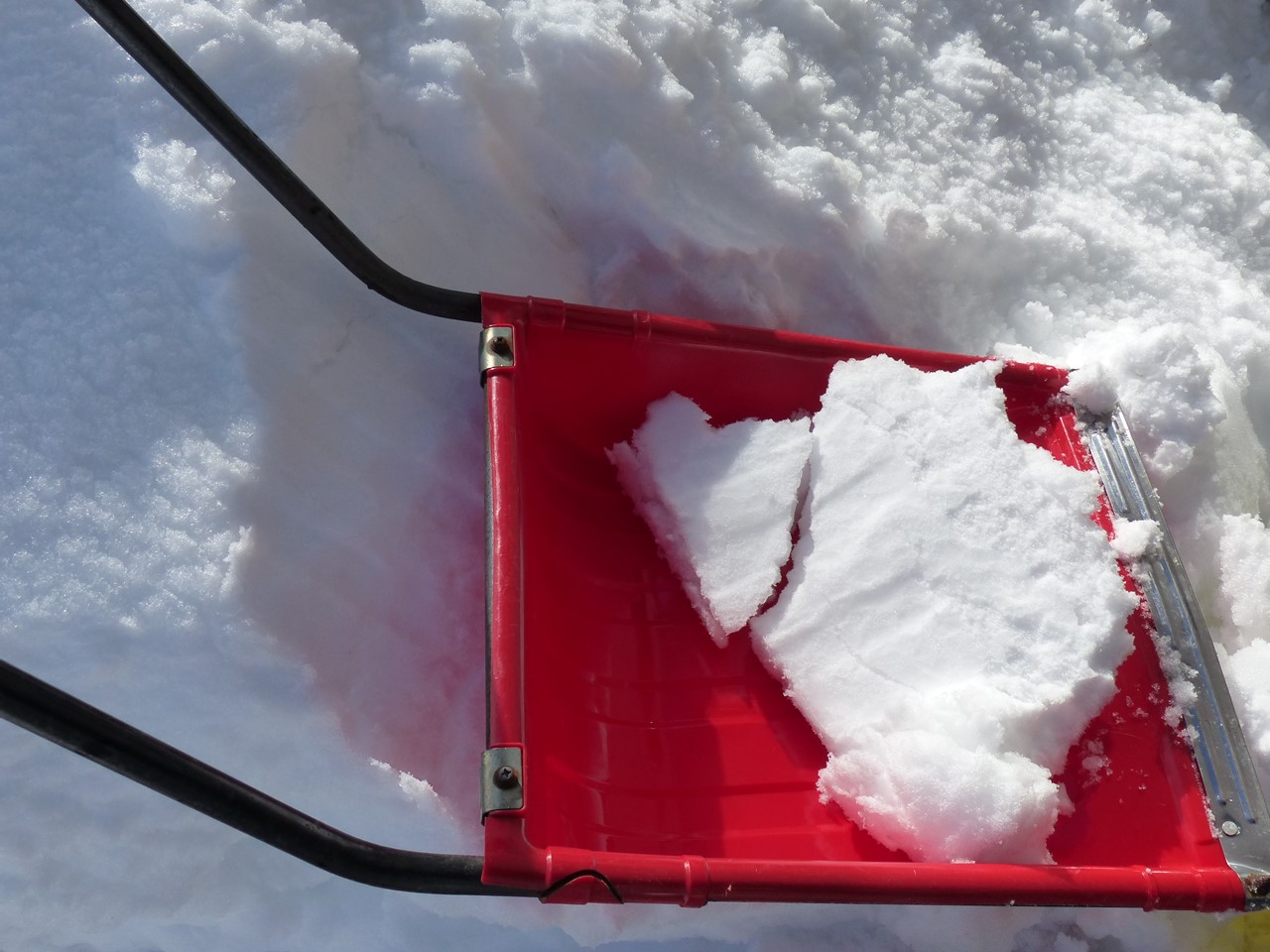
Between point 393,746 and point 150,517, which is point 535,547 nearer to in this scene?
point 393,746

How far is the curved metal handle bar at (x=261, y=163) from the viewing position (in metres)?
1.07

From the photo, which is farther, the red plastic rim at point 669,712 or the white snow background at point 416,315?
the white snow background at point 416,315

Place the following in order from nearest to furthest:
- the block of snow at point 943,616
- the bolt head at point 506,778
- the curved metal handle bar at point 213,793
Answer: the curved metal handle bar at point 213,793
the bolt head at point 506,778
the block of snow at point 943,616

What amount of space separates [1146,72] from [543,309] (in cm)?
146

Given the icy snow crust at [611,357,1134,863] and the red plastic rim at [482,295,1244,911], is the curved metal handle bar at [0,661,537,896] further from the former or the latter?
the icy snow crust at [611,357,1134,863]

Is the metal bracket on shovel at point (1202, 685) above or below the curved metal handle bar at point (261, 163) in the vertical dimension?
below

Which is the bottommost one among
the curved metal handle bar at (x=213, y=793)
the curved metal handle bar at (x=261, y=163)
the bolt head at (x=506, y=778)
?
the curved metal handle bar at (x=213, y=793)

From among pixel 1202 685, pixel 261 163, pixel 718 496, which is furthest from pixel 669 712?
pixel 261 163

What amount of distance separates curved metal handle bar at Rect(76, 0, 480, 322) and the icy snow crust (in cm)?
36

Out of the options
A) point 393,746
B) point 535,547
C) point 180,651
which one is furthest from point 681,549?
point 180,651

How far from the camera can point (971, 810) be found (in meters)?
1.12

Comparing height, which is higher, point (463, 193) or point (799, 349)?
point (463, 193)

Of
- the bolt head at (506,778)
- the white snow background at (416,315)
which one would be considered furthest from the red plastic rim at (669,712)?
the white snow background at (416,315)

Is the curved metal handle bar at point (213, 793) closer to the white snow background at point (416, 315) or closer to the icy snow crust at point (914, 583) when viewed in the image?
the white snow background at point (416, 315)
